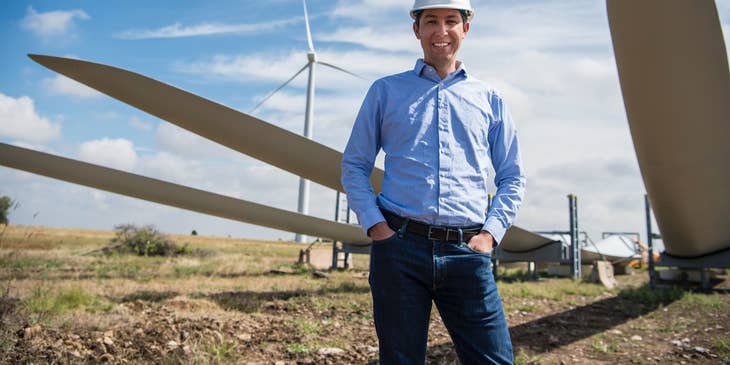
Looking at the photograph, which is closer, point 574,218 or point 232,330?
point 232,330

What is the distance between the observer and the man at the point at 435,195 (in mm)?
1492

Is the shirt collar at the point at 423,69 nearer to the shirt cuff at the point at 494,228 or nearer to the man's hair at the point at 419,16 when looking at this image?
the man's hair at the point at 419,16

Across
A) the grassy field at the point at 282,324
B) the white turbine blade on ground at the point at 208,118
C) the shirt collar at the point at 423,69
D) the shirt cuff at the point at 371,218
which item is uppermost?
the white turbine blade on ground at the point at 208,118

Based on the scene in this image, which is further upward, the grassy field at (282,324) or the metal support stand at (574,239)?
the metal support stand at (574,239)

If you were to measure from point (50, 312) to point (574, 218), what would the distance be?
8.93m

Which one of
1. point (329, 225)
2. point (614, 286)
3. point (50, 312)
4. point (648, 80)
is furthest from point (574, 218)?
point (50, 312)

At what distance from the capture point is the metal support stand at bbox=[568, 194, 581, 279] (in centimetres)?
984

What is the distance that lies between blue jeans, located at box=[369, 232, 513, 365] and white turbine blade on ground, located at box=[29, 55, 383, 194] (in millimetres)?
3155

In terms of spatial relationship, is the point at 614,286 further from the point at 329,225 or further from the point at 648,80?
the point at 648,80

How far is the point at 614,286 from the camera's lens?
877 cm

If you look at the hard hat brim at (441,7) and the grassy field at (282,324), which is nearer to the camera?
the hard hat brim at (441,7)

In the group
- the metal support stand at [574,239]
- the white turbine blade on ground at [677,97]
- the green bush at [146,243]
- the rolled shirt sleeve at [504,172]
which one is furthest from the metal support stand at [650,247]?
the green bush at [146,243]

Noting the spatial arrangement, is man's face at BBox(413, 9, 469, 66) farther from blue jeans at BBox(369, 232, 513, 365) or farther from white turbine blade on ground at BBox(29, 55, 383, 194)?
white turbine blade on ground at BBox(29, 55, 383, 194)

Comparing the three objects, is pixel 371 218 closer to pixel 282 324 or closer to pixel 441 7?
pixel 441 7
